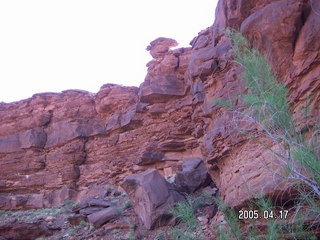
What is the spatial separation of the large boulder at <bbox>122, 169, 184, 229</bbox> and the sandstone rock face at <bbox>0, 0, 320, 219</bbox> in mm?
1431

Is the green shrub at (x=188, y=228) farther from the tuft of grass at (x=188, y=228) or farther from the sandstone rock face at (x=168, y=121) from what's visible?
the sandstone rock face at (x=168, y=121)

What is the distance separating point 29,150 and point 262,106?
665 inches

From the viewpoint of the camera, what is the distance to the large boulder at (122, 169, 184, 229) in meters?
9.54

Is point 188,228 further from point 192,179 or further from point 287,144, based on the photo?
point 192,179

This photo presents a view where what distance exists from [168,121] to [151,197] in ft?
21.0

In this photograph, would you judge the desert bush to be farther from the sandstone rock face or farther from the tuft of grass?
the tuft of grass

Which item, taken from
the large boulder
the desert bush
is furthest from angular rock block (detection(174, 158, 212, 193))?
the desert bush

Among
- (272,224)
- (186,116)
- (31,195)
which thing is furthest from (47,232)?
(272,224)

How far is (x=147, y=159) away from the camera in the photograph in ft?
50.1

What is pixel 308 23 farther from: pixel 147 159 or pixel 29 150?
pixel 29 150

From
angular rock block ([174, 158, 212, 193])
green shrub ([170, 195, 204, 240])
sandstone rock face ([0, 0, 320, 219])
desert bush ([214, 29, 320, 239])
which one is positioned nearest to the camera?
desert bush ([214, 29, 320, 239])

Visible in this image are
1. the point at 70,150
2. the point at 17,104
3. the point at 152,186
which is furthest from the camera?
the point at 17,104

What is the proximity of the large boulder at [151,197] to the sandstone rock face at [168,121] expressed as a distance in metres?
1.43

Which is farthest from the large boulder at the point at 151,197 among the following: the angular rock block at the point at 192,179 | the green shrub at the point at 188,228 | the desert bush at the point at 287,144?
the desert bush at the point at 287,144
